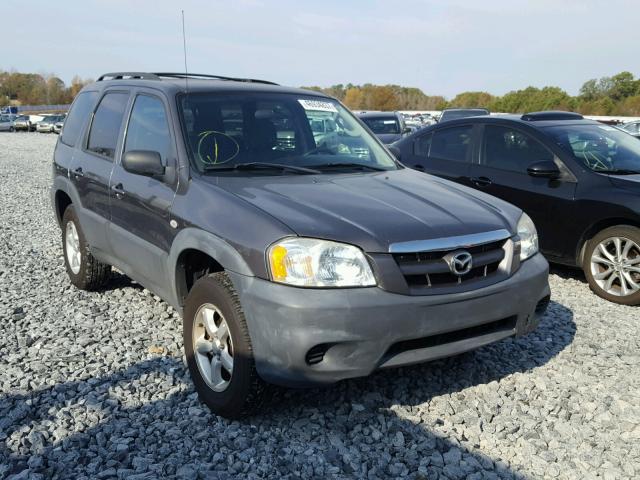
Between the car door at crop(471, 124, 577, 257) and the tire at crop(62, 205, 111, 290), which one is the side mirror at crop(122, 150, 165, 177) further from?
the car door at crop(471, 124, 577, 257)

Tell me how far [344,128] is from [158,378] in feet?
7.38

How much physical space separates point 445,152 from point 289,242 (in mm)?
4554

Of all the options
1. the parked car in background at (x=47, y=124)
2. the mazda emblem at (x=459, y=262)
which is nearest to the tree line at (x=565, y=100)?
the parked car in background at (x=47, y=124)

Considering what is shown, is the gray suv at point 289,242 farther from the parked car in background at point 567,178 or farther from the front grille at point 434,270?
the parked car in background at point 567,178

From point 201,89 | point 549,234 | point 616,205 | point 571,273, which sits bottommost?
point 571,273

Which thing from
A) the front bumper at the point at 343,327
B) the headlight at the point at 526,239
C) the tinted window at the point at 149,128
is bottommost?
the front bumper at the point at 343,327

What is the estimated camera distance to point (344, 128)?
454 centimetres

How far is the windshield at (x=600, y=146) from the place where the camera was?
577cm

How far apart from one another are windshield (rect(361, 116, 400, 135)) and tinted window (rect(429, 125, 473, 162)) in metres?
9.57

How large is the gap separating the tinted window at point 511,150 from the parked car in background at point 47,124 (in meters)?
43.8

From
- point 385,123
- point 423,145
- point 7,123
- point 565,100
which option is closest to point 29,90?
point 7,123

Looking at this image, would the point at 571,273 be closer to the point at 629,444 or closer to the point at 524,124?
the point at 524,124

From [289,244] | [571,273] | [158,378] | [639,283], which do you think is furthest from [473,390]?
[571,273]

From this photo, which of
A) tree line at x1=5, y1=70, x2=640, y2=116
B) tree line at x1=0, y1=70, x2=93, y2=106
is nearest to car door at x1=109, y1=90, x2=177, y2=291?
tree line at x1=5, y1=70, x2=640, y2=116
